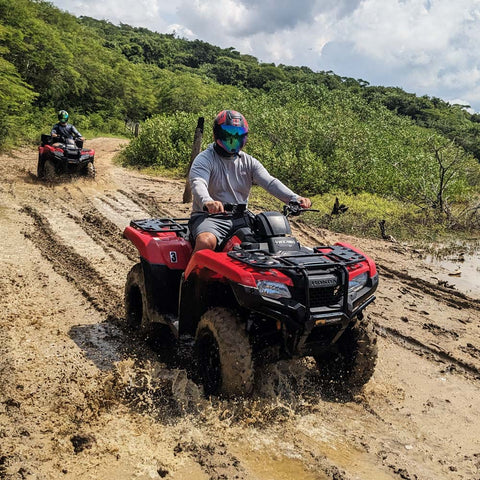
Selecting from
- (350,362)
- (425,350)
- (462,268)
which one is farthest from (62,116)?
(350,362)

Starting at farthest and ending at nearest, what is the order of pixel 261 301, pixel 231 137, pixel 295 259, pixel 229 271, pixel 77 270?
pixel 77 270 → pixel 231 137 → pixel 295 259 → pixel 229 271 → pixel 261 301

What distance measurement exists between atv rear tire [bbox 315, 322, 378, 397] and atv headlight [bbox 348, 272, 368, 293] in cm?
39

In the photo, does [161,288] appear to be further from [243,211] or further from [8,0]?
[8,0]

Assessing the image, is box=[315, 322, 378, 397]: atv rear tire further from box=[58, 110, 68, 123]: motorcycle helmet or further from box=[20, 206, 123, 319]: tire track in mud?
box=[58, 110, 68, 123]: motorcycle helmet

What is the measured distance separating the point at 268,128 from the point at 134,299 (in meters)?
14.1

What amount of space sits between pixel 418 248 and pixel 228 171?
22.0 ft

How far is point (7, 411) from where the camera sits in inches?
142

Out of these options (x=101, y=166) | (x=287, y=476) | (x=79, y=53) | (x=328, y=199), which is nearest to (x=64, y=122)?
(x=101, y=166)

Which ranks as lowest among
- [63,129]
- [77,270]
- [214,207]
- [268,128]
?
[77,270]

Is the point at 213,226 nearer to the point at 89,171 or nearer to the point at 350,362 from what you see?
the point at 350,362

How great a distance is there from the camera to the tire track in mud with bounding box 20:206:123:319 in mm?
5930

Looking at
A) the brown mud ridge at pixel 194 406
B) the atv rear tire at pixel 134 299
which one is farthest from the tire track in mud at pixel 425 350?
the atv rear tire at pixel 134 299

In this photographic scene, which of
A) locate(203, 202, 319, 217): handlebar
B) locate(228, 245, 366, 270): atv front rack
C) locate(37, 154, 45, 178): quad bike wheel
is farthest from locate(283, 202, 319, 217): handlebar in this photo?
locate(37, 154, 45, 178): quad bike wheel

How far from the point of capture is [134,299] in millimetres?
5090
